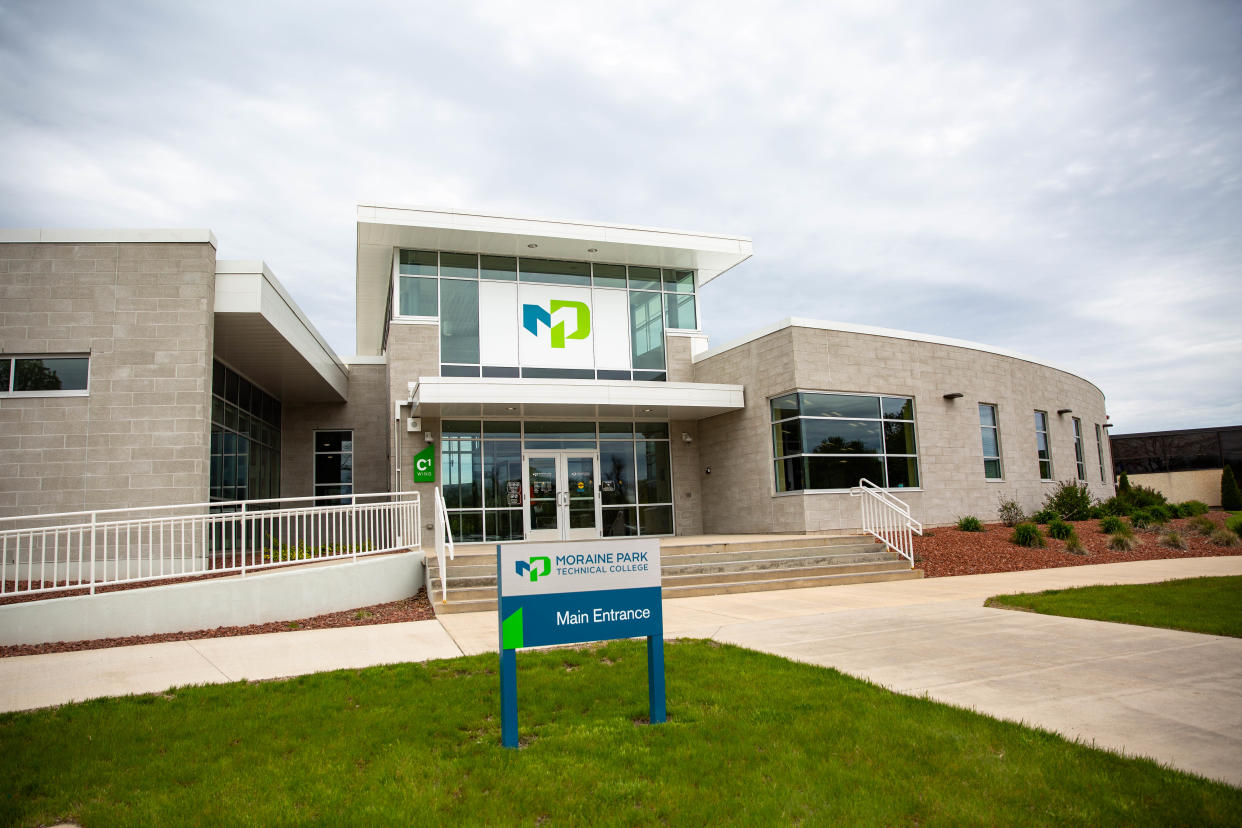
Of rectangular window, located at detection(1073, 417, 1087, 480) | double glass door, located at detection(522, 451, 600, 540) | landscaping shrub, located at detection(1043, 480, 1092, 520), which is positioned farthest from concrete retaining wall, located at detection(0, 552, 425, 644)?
rectangular window, located at detection(1073, 417, 1087, 480)

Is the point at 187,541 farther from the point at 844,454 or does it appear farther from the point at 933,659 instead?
the point at 844,454

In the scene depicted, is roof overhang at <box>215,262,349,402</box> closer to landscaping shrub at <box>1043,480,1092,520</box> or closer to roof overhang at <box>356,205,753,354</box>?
roof overhang at <box>356,205,753,354</box>

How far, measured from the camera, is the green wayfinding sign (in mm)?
15500

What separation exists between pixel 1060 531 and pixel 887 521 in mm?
3878

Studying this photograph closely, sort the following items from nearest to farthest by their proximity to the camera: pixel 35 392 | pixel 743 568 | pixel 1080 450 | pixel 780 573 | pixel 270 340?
pixel 35 392, pixel 780 573, pixel 743 568, pixel 270 340, pixel 1080 450

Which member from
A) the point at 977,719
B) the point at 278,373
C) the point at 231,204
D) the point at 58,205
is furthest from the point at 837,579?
the point at 231,204

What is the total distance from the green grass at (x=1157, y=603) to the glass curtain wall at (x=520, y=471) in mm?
8030

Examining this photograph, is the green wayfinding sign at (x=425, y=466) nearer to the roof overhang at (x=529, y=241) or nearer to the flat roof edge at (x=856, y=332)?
the roof overhang at (x=529, y=241)

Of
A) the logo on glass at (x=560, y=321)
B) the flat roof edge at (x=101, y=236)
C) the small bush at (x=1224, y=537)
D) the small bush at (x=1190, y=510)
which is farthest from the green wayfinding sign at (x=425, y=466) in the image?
the small bush at (x=1190, y=510)

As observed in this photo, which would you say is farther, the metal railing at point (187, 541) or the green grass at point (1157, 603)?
the metal railing at point (187, 541)

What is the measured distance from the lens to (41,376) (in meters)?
11.6

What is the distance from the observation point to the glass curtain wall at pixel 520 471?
52.0 feet

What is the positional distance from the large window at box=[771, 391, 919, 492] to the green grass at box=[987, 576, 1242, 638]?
19.6ft

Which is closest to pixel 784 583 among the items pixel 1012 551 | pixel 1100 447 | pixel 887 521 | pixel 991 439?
pixel 887 521
